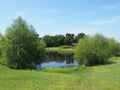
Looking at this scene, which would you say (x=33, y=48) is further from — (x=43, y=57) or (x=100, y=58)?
(x=100, y=58)

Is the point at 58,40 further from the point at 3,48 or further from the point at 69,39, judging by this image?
the point at 3,48

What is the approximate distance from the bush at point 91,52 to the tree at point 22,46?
343 inches

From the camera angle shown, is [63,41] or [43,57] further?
[63,41]

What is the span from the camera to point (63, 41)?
481ft

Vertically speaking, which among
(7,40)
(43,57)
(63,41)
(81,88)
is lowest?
(81,88)

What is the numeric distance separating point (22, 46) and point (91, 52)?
13351 millimetres

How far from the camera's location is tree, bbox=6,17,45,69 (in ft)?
120

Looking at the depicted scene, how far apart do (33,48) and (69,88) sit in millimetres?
20129

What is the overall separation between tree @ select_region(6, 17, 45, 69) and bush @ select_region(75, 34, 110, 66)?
870 cm

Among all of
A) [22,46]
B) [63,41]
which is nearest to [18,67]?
[22,46]

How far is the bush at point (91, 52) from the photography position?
144ft

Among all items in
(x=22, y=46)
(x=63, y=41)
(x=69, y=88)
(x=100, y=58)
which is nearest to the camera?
(x=69, y=88)

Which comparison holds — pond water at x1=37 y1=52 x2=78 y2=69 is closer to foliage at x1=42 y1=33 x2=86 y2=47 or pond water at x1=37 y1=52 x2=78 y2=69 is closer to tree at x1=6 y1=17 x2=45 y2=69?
tree at x1=6 y1=17 x2=45 y2=69

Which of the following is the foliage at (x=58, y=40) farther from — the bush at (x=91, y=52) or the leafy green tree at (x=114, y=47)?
the bush at (x=91, y=52)
